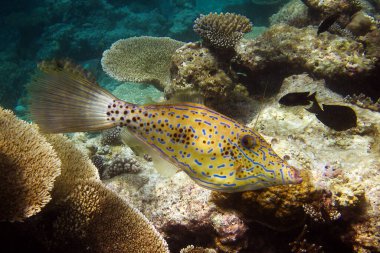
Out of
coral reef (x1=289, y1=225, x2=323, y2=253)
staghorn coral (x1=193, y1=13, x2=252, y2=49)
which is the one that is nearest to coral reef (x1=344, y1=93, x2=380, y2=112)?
staghorn coral (x1=193, y1=13, x2=252, y2=49)

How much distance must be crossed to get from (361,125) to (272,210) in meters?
3.11

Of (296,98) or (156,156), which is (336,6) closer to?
(296,98)

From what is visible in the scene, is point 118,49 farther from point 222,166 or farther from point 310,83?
point 222,166

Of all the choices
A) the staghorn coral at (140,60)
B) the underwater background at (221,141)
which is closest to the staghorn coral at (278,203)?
the underwater background at (221,141)

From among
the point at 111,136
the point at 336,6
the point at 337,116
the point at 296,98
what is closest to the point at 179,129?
the point at 296,98

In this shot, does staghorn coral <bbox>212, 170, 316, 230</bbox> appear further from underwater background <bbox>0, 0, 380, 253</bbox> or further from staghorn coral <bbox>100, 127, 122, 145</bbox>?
staghorn coral <bbox>100, 127, 122, 145</bbox>

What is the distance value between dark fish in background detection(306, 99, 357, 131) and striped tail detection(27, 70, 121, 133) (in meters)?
3.83

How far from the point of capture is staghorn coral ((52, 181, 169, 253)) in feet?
11.6

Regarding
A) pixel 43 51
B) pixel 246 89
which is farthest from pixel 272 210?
pixel 43 51

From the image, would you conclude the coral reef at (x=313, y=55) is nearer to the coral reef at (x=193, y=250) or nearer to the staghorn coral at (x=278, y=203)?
the staghorn coral at (x=278, y=203)

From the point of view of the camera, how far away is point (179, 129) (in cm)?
277

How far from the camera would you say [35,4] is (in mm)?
22203

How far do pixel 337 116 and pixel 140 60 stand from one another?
5772 mm

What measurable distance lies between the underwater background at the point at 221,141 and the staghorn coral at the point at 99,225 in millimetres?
14
